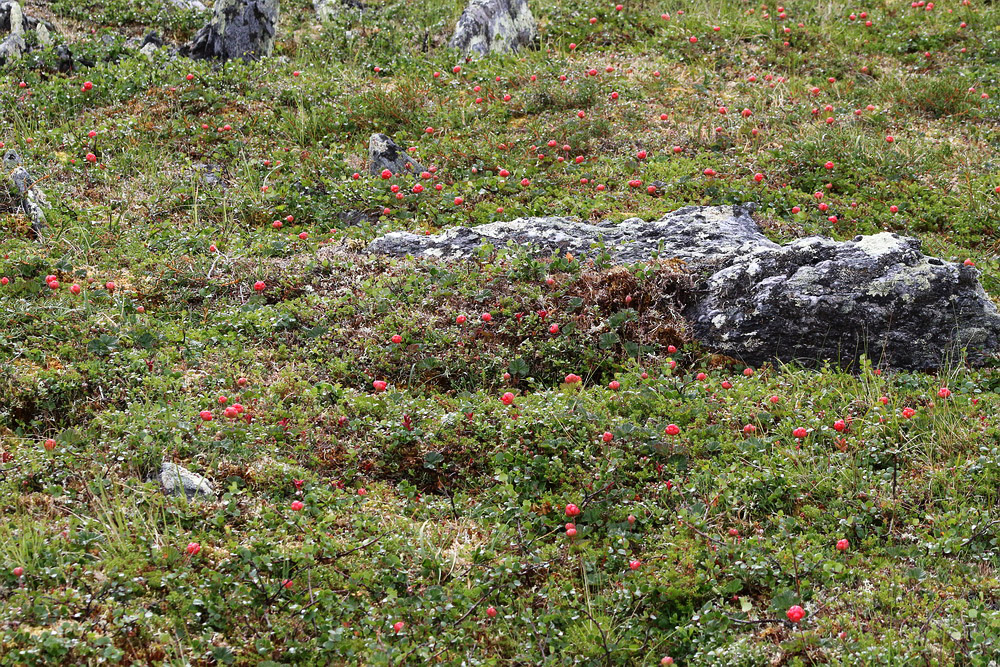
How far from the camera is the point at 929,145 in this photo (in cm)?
974

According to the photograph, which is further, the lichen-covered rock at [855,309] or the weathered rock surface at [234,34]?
the weathered rock surface at [234,34]

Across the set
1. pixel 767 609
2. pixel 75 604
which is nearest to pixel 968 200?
pixel 767 609

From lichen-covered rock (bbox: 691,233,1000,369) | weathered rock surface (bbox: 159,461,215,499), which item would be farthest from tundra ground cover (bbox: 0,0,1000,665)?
lichen-covered rock (bbox: 691,233,1000,369)

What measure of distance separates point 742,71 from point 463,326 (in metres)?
7.02

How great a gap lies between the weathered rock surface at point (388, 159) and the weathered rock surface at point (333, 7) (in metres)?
4.75

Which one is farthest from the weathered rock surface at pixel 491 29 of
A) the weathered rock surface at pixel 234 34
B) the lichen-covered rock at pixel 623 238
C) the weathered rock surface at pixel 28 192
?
the weathered rock surface at pixel 28 192

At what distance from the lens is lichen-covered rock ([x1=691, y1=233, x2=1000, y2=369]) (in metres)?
6.50

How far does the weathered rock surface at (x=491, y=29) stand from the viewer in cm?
1241

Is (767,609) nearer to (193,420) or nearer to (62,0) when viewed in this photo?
(193,420)

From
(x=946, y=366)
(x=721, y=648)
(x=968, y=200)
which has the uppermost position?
(x=968, y=200)

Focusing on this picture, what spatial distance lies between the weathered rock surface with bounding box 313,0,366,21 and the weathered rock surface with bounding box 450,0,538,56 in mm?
2140

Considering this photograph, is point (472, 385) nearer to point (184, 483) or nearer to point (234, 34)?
point (184, 483)

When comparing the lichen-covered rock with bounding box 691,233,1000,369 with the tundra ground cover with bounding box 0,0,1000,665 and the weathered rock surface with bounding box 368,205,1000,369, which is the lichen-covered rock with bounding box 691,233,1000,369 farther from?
the tundra ground cover with bounding box 0,0,1000,665

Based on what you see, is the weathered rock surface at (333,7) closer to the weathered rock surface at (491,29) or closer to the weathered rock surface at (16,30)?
the weathered rock surface at (491,29)
